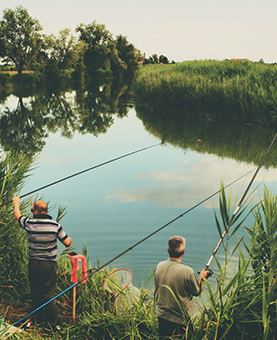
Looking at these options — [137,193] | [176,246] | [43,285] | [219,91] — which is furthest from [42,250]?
[219,91]

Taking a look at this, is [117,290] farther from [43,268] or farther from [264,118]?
[264,118]

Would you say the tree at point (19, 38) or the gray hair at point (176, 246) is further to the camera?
the tree at point (19, 38)

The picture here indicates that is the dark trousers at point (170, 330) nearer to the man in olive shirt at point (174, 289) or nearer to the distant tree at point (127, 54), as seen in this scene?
the man in olive shirt at point (174, 289)

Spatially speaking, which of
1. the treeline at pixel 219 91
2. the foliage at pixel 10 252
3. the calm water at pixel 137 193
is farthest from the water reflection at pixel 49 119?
the foliage at pixel 10 252

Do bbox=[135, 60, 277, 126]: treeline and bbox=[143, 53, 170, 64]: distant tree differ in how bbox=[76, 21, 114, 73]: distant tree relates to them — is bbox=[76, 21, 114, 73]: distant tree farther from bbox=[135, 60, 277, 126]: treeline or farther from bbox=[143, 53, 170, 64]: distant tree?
bbox=[135, 60, 277, 126]: treeline

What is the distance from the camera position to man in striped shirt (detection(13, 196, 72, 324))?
5.39 metres

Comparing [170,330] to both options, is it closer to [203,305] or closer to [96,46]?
[203,305]

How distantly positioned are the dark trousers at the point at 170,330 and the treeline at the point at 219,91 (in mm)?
15461

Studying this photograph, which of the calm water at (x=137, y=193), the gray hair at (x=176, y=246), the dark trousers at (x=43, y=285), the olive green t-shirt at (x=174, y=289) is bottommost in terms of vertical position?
the calm water at (x=137, y=193)

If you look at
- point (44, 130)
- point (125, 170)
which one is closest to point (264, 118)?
point (125, 170)

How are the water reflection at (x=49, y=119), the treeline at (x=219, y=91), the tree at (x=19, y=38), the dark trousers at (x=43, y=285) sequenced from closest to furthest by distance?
the dark trousers at (x=43, y=285) < the treeline at (x=219, y=91) < the water reflection at (x=49, y=119) < the tree at (x=19, y=38)

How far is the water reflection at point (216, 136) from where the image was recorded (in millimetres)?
17031

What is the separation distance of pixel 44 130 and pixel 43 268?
64.6ft

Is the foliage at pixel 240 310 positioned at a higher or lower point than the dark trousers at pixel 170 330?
higher
